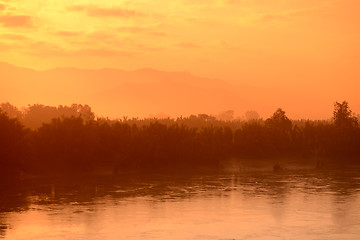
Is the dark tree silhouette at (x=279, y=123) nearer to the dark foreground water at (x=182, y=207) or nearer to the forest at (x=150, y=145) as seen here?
the forest at (x=150, y=145)

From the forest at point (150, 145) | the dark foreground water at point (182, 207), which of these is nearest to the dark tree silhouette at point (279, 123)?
the forest at point (150, 145)

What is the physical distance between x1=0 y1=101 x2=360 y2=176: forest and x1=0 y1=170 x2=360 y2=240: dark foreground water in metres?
3.77

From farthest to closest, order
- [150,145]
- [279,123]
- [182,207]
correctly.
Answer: [279,123] < [150,145] < [182,207]

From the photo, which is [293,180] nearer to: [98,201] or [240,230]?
[98,201]

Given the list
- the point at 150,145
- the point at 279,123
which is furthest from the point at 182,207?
the point at 279,123

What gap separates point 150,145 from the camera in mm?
70250

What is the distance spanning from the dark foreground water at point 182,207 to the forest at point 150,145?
3774 mm

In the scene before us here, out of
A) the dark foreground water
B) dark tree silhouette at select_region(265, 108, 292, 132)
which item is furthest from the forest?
the dark foreground water

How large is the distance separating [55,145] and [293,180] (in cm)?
2362

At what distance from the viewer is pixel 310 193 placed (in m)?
51.3

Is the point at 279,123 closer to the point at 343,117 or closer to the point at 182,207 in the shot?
the point at 343,117

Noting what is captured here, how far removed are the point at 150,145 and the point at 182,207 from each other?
26.3 metres

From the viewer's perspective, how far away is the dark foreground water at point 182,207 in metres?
35.6

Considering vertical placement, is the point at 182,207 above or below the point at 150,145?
below
